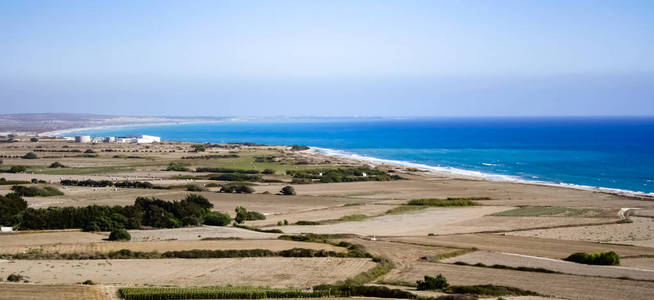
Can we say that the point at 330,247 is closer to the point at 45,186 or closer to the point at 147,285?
the point at 147,285

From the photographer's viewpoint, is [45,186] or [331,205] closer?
[331,205]

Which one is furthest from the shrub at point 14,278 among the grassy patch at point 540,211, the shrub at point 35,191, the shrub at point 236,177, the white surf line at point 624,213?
the shrub at point 236,177

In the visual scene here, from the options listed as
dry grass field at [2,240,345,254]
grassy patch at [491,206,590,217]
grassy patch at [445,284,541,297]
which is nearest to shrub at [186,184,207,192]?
grassy patch at [491,206,590,217]

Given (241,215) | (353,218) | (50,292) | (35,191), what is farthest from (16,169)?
(50,292)

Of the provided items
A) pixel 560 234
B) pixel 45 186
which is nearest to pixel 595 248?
pixel 560 234

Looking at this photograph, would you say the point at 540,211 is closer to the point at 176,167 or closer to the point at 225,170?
the point at 225,170
